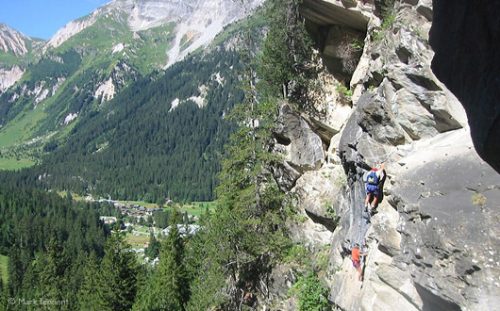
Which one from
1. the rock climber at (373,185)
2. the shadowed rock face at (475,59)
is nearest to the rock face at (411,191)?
the shadowed rock face at (475,59)

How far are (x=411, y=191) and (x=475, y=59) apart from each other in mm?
7404

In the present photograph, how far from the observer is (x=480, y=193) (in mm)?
14391

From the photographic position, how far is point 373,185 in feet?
66.8

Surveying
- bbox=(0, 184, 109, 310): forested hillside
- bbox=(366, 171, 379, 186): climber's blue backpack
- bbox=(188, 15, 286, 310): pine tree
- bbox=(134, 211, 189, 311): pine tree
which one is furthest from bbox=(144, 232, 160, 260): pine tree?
bbox=(366, 171, 379, 186): climber's blue backpack

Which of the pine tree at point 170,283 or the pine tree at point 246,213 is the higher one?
the pine tree at point 246,213

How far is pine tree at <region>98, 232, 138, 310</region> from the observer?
4741 cm

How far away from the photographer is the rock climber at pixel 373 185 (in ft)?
66.3

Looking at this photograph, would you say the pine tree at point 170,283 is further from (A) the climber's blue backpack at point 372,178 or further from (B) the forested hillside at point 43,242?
(A) the climber's blue backpack at point 372,178

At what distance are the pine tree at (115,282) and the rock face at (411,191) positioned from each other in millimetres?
25814

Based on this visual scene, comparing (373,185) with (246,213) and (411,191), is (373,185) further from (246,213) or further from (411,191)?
(246,213)

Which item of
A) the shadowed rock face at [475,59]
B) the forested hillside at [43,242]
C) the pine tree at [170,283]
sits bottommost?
the forested hillside at [43,242]

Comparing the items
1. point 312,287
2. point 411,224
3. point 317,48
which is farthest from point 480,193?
point 317,48

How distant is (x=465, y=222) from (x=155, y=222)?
621 ft

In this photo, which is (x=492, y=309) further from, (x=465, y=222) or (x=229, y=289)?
(x=229, y=289)
